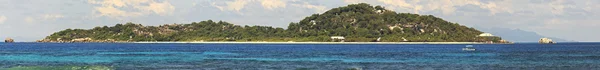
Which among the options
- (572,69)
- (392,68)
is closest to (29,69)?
(392,68)

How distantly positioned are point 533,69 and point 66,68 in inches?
1807

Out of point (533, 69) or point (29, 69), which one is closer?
point (29, 69)

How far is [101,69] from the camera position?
63.0m

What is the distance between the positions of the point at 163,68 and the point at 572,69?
39.9m

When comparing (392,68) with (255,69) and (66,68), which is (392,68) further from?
(66,68)

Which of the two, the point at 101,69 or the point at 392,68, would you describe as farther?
the point at 392,68

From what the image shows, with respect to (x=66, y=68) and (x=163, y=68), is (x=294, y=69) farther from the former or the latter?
(x=66, y=68)

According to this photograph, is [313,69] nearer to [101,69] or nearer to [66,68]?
[101,69]

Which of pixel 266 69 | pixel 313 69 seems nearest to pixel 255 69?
pixel 266 69

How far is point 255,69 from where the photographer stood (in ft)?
214

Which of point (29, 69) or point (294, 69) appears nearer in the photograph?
point (29, 69)

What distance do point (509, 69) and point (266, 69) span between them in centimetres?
2376

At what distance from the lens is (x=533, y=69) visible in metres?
66.1

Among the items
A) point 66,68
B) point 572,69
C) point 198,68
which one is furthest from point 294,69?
point 572,69
